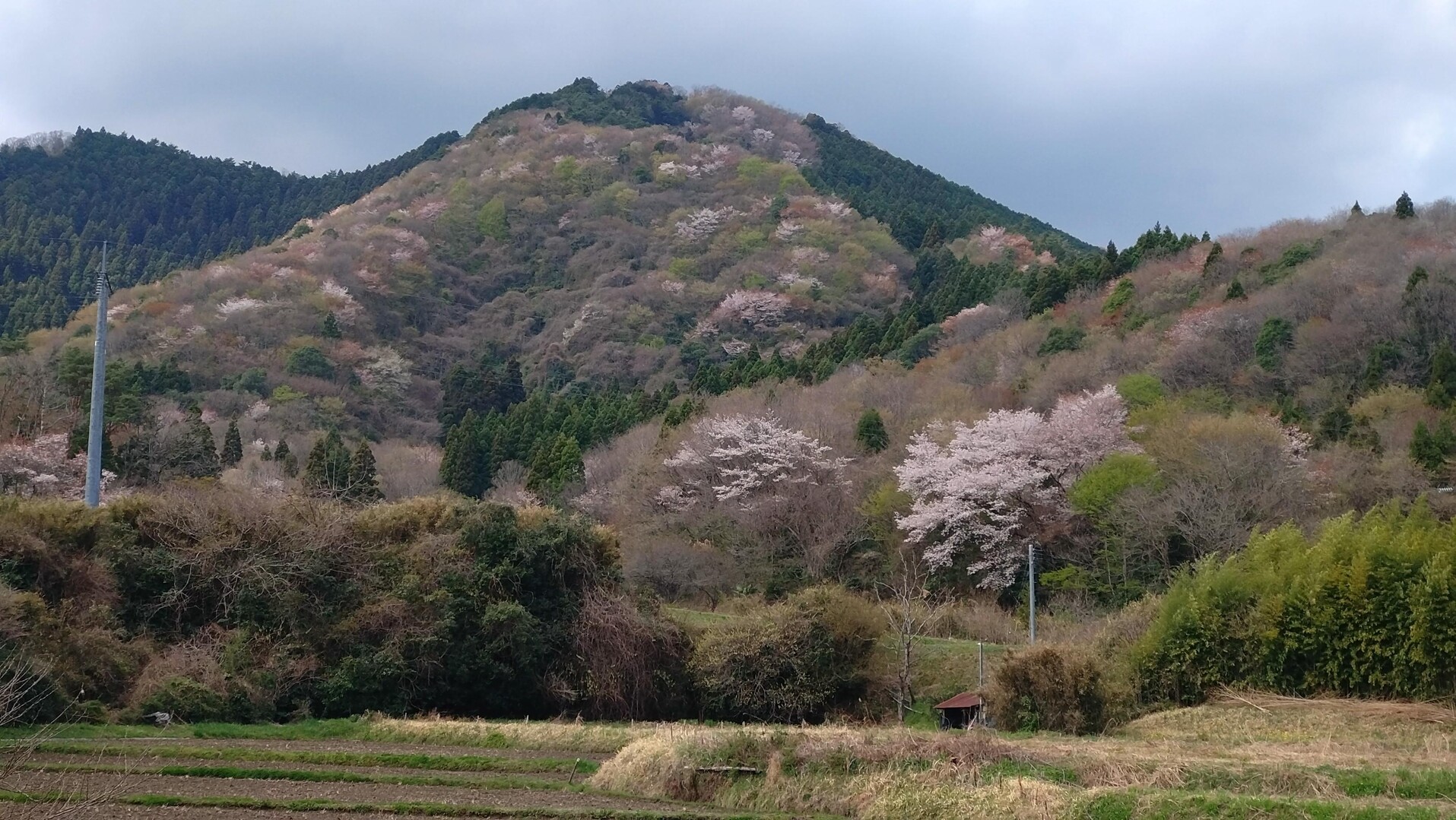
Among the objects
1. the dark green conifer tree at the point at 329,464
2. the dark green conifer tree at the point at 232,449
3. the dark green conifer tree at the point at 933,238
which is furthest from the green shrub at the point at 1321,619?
the dark green conifer tree at the point at 933,238

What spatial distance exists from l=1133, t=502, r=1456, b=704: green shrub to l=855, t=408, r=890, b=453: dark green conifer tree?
2025cm

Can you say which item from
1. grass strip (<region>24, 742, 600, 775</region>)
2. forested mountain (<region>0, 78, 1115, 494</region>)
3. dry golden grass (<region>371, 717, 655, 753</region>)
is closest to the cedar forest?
forested mountain (<region>0, 78, 1115, 494</region>)

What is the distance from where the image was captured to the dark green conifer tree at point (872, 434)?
4297 centimetres

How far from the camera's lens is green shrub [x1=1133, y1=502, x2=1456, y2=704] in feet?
60.3

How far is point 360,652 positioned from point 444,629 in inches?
59.4

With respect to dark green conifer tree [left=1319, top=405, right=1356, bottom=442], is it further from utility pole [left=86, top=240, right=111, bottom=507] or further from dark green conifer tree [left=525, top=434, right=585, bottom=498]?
utility pole [left=86, top=240, right=111, bottom=507]

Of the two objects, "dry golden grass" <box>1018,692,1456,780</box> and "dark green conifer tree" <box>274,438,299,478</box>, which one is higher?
"dark green conifer tree" <box>274,438,299,478</box>

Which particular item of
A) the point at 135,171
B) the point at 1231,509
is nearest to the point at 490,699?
the point at 1231,509

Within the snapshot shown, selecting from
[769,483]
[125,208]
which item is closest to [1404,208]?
[769,483]

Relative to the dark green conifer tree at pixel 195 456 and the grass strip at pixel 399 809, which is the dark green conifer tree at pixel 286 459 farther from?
the grass strip at pixel 399 809

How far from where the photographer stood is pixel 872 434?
1694 inches

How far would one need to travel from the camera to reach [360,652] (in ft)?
71.9

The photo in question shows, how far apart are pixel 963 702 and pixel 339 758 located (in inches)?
436

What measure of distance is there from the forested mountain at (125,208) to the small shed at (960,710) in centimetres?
5944
